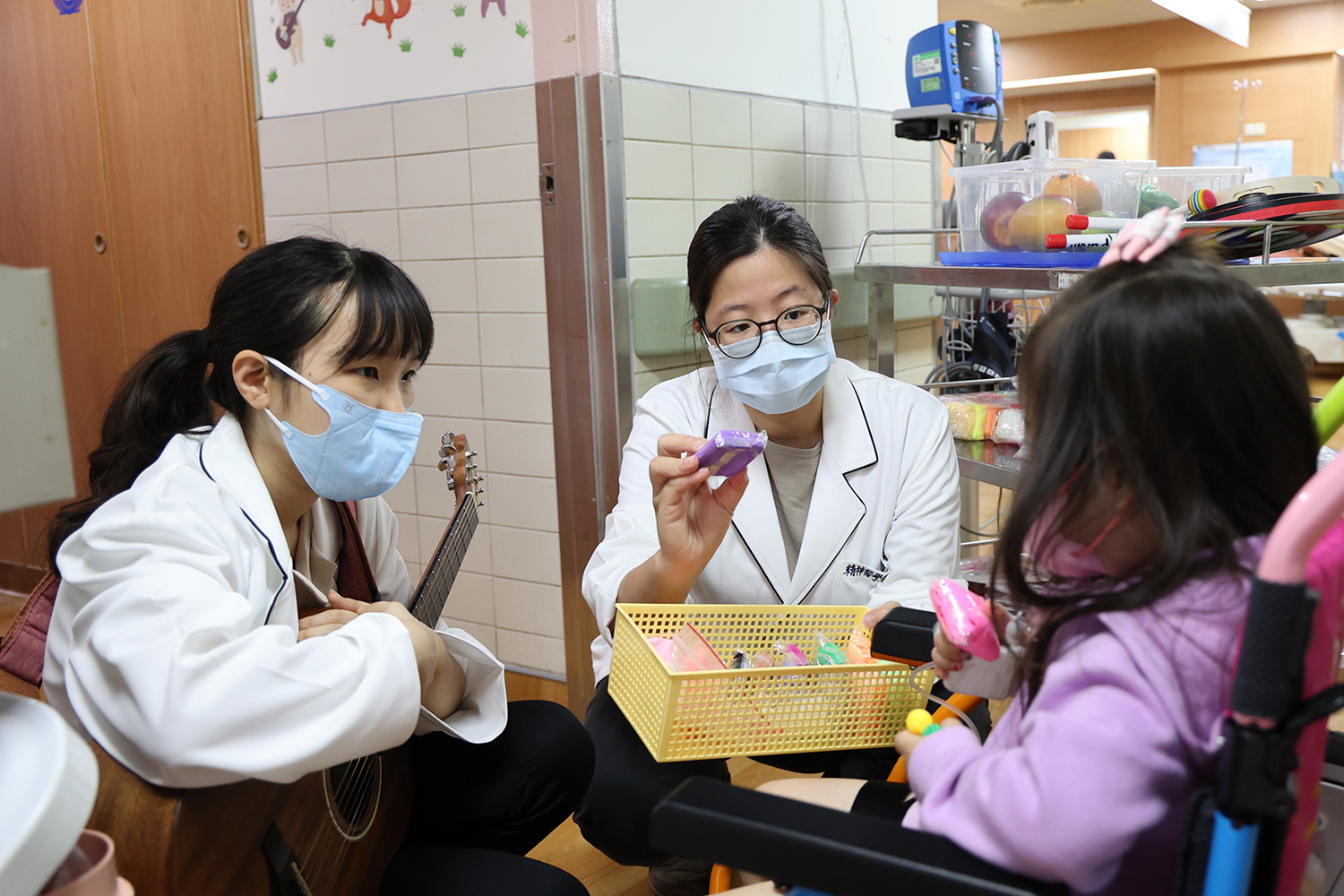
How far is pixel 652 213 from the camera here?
2.34 m

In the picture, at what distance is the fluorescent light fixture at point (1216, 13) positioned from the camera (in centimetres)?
320

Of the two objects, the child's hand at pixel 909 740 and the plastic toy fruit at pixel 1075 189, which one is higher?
the plastic toy fruit at pixel 1075 189

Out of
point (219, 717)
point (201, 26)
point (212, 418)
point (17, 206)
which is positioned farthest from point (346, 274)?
point (17, 206)

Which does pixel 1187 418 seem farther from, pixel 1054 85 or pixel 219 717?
pixel 1054 85

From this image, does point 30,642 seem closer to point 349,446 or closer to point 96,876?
point 349,446

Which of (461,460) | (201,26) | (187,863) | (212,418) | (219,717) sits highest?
(201,26)

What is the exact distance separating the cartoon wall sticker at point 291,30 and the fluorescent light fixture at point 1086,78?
7215 millimetres

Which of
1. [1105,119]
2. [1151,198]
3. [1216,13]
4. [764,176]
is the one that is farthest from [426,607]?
[1105,119]

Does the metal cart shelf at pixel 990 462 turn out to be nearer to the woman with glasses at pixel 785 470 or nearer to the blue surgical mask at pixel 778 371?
the woman with glasses at pixel 785 470

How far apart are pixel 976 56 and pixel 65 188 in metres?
2.81

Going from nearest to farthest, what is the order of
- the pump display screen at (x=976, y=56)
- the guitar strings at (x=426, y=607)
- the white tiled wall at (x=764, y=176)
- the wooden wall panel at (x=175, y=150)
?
the guitar strings at (x=426, y=607)
the white tiled wall at (x=764, y=176)
the pump display screen at (x=976, y=56)
the wooden wall panel at (x=175, y=150)

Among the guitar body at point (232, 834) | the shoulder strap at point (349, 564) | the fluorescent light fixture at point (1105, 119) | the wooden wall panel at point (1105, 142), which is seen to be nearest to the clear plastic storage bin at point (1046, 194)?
the shoulder strap at point (349, 564)

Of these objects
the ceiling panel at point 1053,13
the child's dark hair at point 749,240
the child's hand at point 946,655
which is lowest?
the child's hand at point 946,655

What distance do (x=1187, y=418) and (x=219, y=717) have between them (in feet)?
2.92
